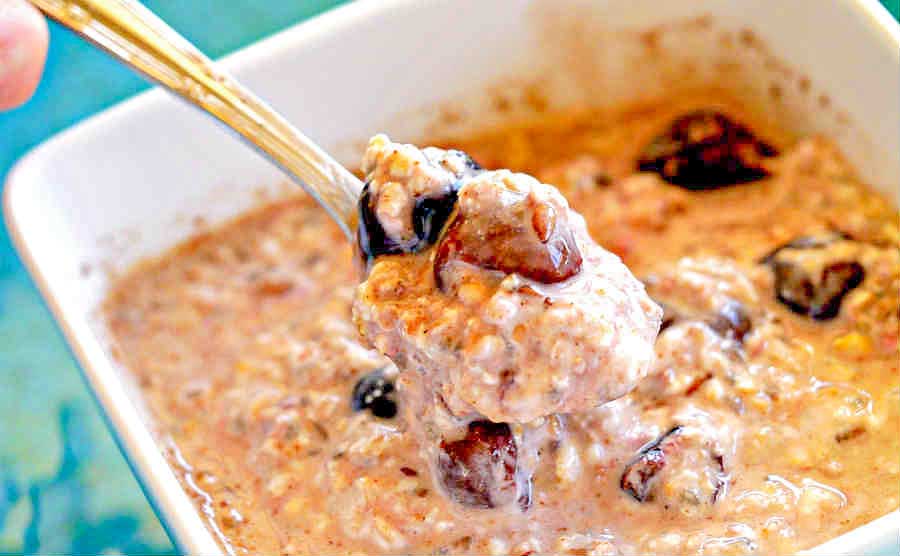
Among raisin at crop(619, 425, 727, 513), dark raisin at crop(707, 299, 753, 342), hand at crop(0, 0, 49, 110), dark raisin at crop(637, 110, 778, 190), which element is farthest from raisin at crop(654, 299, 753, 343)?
hand at crop(0, 0, 49, 110)

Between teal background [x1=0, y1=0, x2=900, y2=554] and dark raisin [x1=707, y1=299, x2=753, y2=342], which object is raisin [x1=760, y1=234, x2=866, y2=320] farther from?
teal background [x1=0, y1=0, x2=900, y2=554]

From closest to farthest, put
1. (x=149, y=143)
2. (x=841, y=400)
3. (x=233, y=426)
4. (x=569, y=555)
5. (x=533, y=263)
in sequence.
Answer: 1. (x=533, y=263)
2. (x=569, y=555)
3. (x=841, y=400)
4. (x=233, y=426)
5. (x=149, y=143)

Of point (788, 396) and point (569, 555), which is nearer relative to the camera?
point (569, 555)

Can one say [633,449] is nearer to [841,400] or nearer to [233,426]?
[841,400]

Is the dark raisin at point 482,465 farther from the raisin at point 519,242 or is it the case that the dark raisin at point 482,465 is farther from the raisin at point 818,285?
the raisin at point 818,285

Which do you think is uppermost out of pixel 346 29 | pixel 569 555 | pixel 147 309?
pixel 346 29

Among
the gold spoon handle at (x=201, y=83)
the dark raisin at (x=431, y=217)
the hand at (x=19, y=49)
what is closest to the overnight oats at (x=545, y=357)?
the dark raisin at (x=431, y=217)

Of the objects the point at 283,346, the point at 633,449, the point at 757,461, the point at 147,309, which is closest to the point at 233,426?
the point at 283,346
